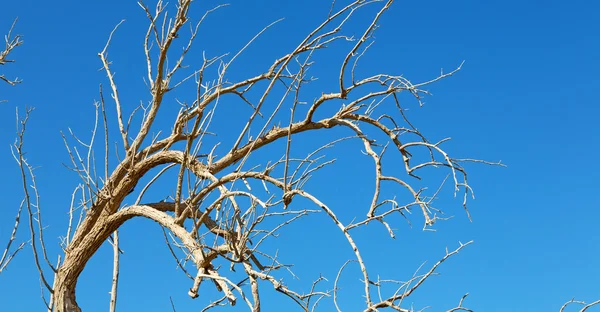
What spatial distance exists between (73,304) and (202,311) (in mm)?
2012

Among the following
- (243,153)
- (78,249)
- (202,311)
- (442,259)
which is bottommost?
(202,311)

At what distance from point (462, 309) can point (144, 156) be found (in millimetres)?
2862

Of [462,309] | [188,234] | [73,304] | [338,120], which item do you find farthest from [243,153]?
[462,309]

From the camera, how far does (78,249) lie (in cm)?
516

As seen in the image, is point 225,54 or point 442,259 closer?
point 442,259

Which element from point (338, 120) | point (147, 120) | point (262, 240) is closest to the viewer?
point (262, 240)

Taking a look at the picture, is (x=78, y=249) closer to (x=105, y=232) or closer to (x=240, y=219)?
(x=105, y=232)

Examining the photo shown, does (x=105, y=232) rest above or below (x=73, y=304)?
above

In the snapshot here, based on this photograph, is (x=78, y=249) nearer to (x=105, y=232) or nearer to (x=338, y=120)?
(x=105, y=232)

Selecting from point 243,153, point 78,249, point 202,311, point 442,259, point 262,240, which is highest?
point 243,153

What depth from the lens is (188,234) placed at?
4105 mm

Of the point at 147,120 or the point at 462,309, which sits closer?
the point at 462,309

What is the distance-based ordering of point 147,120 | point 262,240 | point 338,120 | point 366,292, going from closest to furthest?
point 366,292 → point 262,240 → point 338,120 → point 147,120

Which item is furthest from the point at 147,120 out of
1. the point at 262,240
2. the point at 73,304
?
the point at 262,240
